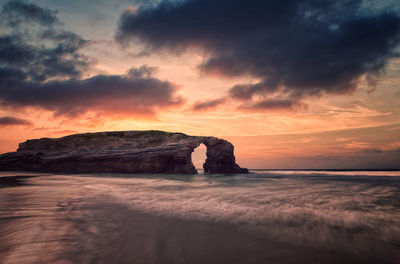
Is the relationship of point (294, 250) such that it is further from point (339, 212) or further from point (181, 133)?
point (181, 133)

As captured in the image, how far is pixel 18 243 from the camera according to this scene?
10.0ft

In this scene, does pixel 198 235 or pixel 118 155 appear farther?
pixel 118 155

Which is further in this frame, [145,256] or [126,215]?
[126,215]

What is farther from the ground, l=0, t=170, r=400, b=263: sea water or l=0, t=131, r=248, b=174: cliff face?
l=0, t=131, r=248, b=174: cliff face

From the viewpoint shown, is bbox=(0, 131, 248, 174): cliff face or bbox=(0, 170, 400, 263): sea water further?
bbox=(0, 131, 248, 174): cliff face

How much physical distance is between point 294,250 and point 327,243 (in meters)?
0.78

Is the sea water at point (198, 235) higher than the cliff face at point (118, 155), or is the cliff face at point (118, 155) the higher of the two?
the cliff face at point (118, 155)

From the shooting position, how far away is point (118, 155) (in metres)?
36.4

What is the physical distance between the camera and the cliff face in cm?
3600

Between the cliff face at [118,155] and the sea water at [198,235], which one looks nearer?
the sea water at [198,235]

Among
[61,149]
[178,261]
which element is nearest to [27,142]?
[61,149]

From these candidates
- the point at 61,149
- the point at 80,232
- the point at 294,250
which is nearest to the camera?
the point at 294,250

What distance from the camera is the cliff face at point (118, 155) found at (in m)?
36.0

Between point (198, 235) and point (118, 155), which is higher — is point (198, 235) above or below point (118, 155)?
below
